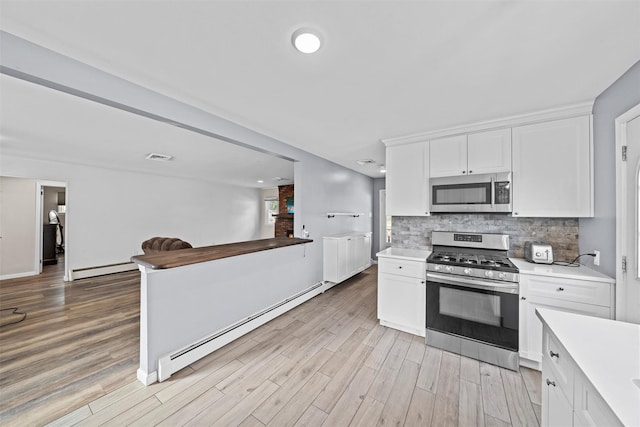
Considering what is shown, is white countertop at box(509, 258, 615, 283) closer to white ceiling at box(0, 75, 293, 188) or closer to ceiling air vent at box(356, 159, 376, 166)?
ceiling air vent at box(356, 159, 376, 166)

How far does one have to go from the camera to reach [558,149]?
7.13 ft

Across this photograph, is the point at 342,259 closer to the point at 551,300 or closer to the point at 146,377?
the point at 551,300

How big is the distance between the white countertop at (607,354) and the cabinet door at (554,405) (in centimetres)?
23

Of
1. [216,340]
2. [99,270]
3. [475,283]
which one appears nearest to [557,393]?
[475,283]

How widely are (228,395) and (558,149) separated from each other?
3.68 metres

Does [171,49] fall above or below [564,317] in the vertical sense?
above

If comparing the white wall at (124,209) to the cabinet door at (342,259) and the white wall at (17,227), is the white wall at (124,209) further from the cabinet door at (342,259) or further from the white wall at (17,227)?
the cabinet door at (342,259)

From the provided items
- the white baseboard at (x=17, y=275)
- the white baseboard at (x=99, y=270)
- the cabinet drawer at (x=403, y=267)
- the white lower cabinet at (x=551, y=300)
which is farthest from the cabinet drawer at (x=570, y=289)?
the white baseboard at (x=17, y=275)

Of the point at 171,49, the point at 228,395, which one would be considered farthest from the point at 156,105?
the point at 228,395

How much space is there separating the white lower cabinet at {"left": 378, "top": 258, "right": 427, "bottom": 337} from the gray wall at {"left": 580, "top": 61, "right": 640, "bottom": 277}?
55.3 inches

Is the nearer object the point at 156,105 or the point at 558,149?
the point at 156,105

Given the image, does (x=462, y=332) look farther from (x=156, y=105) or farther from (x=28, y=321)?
(x=28, y=321)

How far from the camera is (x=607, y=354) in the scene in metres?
0.90

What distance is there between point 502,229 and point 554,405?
199cm
